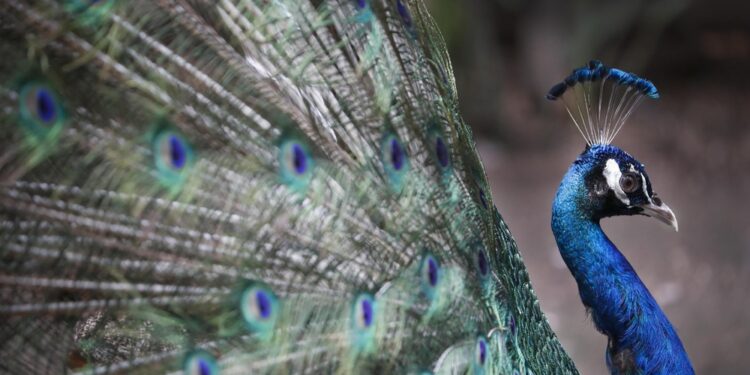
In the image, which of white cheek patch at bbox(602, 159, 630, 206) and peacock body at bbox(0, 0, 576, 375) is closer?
peacock body at bbox(0, 0, 576, 375)

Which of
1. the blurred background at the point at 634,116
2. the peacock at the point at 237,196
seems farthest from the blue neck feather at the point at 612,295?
the blurred background at the point at 634,116

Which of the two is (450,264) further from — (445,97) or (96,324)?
(96,324)

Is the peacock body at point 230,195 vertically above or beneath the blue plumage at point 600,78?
beneath

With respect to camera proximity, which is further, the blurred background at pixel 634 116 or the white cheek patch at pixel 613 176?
the blurred background at pixel 634 116

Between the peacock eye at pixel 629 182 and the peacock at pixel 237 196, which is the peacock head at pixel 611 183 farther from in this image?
the peacock at pixel 237 196

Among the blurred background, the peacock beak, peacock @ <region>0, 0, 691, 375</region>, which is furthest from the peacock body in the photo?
the blurred background

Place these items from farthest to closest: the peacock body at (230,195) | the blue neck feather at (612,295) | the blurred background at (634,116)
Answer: the blurred background at (634,116) < the blue neck feather at (612,295) < the peacock body at (230,195)

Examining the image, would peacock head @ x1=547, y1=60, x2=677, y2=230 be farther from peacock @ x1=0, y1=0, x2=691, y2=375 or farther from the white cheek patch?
peacock @ x1=0, y1=0, x2=691, y2=375

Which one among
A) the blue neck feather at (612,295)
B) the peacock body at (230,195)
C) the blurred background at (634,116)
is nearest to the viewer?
the peacock body at (230,195)
